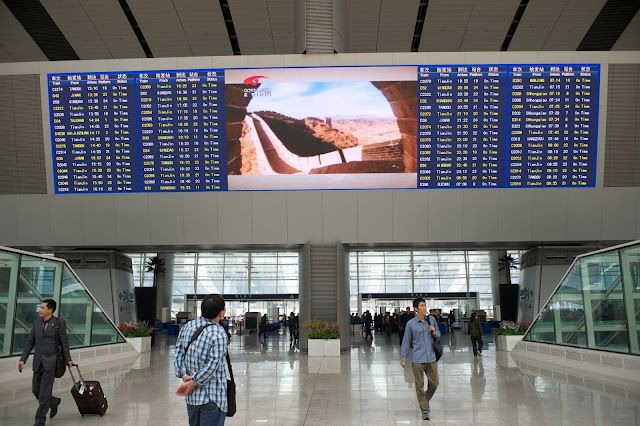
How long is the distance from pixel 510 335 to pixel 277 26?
17.6m

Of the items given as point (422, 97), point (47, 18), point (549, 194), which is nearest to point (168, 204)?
point (422, 97)

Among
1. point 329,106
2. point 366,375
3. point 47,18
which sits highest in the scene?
point 47,18

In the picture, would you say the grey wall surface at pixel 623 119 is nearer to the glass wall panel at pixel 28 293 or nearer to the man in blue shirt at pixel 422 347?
the man in blue shirt at pixel 422 347

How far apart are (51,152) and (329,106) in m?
8.55

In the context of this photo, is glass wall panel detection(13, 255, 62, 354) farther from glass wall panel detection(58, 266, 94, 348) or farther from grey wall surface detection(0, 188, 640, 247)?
grey wall surface detection(0, 188, 640, 247)

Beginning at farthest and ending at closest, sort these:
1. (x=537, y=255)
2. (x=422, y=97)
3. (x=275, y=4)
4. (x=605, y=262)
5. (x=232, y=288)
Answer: (x=232, y=288)
(x=275, y=4)
(x=537, y=255)
(x=422, y=97)
(x=605, y=262)

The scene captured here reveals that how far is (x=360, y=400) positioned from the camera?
379 inches

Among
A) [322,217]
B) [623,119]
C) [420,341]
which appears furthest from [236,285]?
[420,341]

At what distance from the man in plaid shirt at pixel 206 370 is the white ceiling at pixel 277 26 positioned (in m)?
24.0

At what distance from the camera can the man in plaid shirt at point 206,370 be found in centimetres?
439

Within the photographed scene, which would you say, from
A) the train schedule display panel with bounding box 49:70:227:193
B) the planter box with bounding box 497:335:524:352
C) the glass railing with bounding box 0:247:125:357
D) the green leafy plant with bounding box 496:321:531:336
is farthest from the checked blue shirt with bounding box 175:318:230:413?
the green leafy plant with bounding box 496:321:531:336

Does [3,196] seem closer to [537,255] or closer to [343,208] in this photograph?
[343,208]

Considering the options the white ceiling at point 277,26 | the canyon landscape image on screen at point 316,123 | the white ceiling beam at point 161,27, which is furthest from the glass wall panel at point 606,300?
the white ceiling beam at point 161,27

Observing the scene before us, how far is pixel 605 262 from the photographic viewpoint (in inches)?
493
